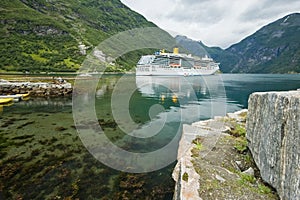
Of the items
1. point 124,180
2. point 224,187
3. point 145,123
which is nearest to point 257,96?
point 224,187

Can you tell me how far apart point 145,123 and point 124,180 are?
30.3 ft

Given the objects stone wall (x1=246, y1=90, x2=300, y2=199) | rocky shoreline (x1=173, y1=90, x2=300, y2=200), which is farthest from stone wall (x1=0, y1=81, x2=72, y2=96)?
stone wall (x1=246, y1=90, x2=300, y2=199)

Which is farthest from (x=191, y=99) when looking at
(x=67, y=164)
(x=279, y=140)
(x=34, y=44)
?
(x=34, y=44)

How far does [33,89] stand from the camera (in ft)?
104

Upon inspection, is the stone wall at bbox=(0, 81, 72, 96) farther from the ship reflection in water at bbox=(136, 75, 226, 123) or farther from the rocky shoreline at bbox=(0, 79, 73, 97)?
the ship reflection in water at bbox=(136, 75, 226, 123)

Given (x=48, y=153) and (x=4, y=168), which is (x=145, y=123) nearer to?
(x=48, y=153)

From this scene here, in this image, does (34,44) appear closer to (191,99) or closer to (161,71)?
(161,71)

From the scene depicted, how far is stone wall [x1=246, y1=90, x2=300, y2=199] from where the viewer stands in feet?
12.6

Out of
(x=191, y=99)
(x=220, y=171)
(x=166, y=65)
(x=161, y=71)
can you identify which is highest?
(x=166, y=65)

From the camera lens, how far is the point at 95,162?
9172 mm

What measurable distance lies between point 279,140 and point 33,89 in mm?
34945

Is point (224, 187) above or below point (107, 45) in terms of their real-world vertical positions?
below

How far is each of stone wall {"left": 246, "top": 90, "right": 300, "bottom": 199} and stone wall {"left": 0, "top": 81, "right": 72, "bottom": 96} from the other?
3129 centimetres

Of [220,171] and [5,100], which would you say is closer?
[220,171]
